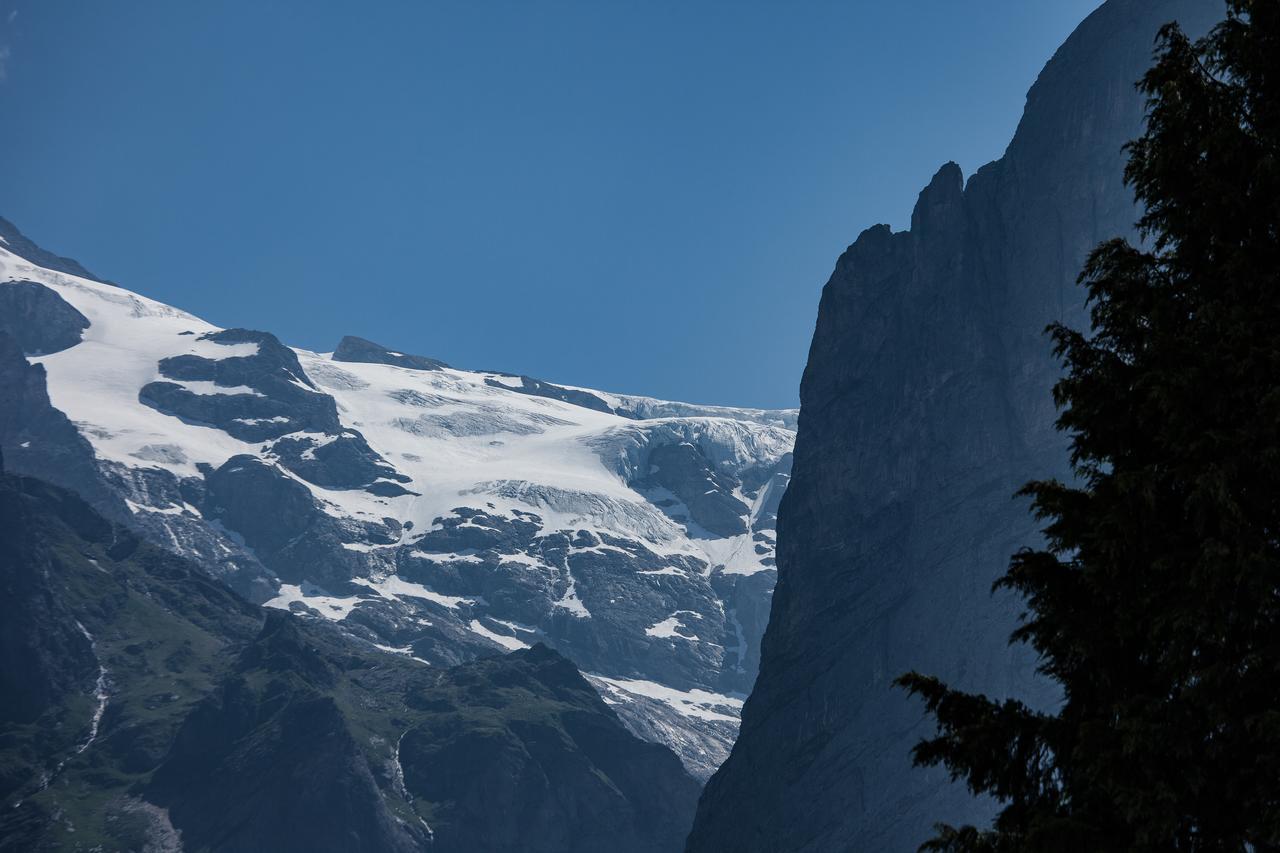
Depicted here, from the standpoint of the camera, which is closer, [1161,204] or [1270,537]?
[1270,537]

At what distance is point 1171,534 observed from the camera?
1513cm

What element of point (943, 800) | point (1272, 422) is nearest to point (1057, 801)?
point (1272, 422)

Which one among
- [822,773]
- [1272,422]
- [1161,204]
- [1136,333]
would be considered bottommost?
[1272,422]

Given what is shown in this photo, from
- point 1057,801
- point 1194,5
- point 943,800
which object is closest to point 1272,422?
point 1057,801

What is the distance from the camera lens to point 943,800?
183 m

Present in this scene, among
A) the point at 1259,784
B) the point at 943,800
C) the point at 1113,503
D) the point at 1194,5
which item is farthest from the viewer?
the point at 1194,5

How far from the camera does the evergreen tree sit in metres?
14.1

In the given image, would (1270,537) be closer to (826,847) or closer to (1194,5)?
(826,847)

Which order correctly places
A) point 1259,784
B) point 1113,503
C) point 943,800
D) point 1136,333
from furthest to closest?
1. point 943,800
2. point 1136,333
3. point 1113,503
4. point 1259,784

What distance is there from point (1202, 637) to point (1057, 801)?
2.82m

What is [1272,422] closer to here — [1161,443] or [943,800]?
[1161,443]

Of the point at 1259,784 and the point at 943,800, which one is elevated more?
the point at 943,800

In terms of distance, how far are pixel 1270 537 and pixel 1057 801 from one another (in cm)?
405

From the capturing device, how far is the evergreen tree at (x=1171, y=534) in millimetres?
14078
